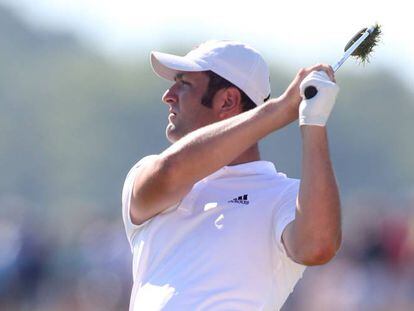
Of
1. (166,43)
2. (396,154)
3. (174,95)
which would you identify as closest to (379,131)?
(396,154)

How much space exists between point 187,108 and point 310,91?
852mm

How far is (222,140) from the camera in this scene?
5980mm

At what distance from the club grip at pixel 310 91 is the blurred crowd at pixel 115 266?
10799mm

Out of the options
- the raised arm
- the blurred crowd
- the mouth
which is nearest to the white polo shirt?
the raised arm

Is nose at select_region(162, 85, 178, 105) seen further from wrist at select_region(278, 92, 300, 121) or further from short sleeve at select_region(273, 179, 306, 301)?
wrist at select_region(278, 92, 300, 121)

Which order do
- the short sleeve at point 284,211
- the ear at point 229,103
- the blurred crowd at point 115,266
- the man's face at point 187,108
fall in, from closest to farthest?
the short sleeve at point 284,211 < the man's face at point 187,108 < the ear at point 229,103 < the blurred crowd at point 115,266

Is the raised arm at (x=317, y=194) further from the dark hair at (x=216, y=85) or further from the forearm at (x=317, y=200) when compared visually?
the dark hair at (x=216, y=85)

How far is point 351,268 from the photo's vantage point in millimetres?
17344

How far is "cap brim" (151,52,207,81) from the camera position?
661cm

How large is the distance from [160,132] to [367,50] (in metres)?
55.0

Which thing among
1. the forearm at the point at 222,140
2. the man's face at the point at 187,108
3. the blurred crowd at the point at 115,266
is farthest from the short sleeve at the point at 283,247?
the blurred crowd at the point at 115,266

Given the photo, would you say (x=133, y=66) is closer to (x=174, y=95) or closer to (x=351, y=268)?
(x=351, y=268)

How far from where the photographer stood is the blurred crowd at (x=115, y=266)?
1691 cm

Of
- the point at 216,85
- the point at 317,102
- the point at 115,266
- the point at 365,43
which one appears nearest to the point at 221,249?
the point at 317,102
